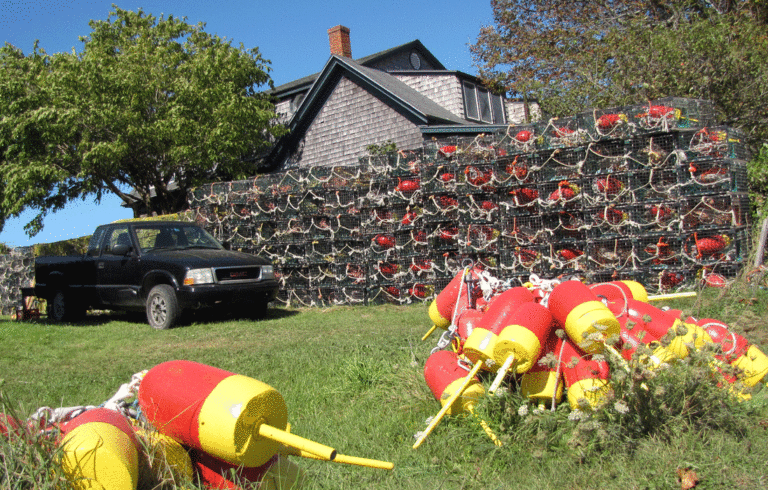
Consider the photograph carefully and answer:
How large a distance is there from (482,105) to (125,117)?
14948mm

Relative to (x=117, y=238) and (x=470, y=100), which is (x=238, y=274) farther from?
(x=470, y=100)

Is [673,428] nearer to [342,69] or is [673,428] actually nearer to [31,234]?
[342,69]

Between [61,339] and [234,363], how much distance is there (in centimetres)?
411

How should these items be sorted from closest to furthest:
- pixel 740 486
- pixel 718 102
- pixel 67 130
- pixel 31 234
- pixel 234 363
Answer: pixel 740 486
pixel 234 363
pixel 718 102
pixel 67 130
pixel 31 234

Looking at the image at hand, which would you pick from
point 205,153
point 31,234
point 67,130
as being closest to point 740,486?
point 205,153

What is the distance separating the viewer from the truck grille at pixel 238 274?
10.1 meters

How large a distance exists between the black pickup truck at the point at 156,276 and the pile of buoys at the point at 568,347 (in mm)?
6512

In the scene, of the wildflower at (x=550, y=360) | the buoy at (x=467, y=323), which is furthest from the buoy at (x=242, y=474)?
the buoy at (x=467, y=323)

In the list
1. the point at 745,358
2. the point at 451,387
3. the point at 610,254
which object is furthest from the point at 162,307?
the point at 745,358

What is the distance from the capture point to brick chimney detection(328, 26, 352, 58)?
94.0 ft

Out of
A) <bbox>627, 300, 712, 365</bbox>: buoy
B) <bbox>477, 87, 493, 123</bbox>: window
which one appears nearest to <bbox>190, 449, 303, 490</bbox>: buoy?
<bbox>627, 300, 712, 365</bbox>: buoy

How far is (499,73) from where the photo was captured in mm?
25016

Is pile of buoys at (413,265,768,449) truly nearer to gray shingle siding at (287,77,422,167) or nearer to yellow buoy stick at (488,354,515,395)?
yellow buoy stick at (488,354,515,395)

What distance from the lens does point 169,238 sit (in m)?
11.1
